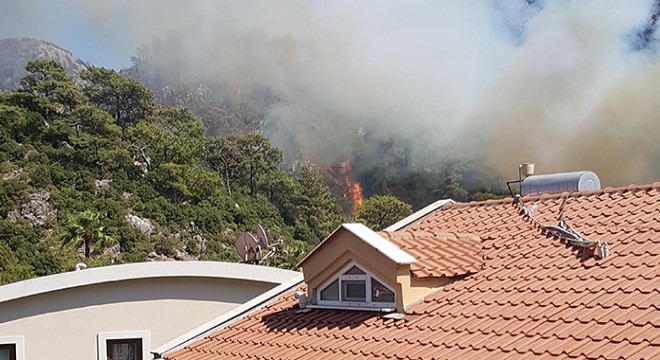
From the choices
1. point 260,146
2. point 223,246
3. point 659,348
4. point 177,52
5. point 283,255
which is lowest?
point 659,348

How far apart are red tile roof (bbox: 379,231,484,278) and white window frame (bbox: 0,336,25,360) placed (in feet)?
20.7

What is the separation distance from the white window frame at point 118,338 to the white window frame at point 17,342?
3.56ft

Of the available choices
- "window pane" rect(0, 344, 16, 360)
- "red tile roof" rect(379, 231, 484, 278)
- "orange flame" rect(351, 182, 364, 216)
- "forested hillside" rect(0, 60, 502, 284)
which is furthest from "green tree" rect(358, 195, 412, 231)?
"red tile roof" rect(379, 231, 484, 278)

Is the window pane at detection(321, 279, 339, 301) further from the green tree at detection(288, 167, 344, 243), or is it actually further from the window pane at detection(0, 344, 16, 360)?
the green tree at detection(288, 167, 344, 243)

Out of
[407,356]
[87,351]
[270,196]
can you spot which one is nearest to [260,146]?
[270,196]

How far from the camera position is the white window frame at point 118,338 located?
1254 cm

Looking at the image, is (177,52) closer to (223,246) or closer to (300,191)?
(300,191)

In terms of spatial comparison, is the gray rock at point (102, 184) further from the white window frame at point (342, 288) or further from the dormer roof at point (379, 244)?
the dormer roof at point (379, 244)

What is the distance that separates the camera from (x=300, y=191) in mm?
83562

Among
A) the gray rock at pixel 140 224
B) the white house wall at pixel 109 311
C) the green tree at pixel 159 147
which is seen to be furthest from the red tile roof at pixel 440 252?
the green tree at pixel 159 147

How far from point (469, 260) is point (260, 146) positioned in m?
84.4

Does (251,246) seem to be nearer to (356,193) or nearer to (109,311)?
(109,311)

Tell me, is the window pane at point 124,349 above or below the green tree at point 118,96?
below

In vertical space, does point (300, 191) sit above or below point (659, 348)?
above
